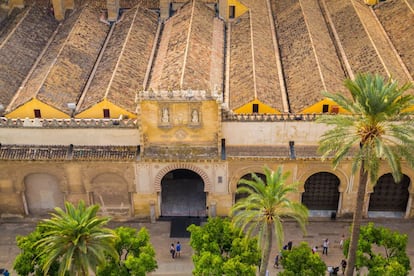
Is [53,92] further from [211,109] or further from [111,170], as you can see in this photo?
[211,109]

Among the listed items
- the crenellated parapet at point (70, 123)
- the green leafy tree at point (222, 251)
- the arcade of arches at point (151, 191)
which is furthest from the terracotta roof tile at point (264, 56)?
the green leafy tree at point (222, 251)

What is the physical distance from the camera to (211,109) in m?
42.3

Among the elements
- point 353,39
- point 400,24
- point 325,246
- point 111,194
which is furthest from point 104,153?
point 400,24

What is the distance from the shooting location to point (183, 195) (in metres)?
49.8

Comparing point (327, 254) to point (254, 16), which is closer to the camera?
point (327, 254)

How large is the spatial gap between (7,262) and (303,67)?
93.9 ft

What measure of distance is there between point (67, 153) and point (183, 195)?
10745mm

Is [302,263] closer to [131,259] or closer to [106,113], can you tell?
[131,259]

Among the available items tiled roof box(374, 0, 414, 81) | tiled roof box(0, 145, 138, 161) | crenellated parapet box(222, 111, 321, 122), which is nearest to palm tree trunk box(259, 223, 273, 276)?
crenellated parapet box(222, 111, 321, 122)

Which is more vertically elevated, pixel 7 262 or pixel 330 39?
pixel 330 39

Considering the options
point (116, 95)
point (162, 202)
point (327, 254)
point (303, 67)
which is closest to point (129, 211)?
point (162, 202)

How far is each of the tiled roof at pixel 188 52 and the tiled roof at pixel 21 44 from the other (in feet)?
38.7

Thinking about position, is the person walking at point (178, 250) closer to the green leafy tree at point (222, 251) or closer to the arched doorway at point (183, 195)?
the arched doorway at point (183, 195)

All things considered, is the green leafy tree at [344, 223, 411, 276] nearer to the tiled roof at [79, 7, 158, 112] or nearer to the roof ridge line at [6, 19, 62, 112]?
the tiled roof at [79, 7, 158, 112]
